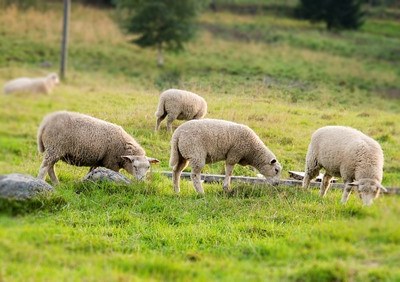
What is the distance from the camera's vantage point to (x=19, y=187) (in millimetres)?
7402

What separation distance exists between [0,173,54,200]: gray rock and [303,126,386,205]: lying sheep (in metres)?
4.60

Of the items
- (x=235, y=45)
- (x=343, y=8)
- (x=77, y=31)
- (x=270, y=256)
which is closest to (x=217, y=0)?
(x=343, y=8)

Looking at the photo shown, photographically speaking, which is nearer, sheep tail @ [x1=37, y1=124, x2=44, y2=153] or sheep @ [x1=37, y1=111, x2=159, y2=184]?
sheep tail @ [x1=37, y1=124, x2=44, y2=153]

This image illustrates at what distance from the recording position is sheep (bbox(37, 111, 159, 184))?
9656 mm

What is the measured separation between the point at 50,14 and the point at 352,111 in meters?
22.6

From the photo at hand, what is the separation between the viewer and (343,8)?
46.0 metres

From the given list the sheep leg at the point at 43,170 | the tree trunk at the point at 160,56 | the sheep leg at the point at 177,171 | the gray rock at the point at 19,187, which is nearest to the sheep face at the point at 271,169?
the sheep leg at the point at 177,171

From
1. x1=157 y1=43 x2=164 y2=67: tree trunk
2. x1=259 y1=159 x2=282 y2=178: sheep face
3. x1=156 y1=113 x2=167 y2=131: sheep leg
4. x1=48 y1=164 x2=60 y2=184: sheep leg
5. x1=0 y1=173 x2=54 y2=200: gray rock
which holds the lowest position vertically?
x1=157 y1=43 x2=164 y2=67: tree trunk

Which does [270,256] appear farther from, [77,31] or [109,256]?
[77,31]

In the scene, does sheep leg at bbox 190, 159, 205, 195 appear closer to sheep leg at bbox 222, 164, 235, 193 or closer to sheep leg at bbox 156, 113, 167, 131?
sheep leg at bbox 222, 164, 235, 193

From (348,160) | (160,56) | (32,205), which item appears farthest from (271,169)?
(160,56)

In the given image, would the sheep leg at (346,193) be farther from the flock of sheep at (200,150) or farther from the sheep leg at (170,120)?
the sheep leg at (170,120)

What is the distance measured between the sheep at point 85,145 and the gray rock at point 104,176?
1.60 feet

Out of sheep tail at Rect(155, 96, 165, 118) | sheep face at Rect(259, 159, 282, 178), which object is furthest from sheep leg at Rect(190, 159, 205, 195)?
sheep tail at Rect(155, 96, 165, 118)
